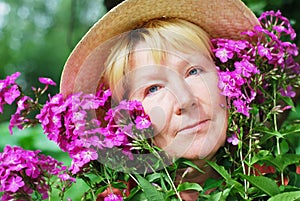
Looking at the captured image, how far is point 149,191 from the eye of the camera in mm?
1228

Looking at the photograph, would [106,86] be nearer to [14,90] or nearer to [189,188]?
[14,90]

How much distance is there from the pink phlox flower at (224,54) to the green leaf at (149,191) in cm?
35

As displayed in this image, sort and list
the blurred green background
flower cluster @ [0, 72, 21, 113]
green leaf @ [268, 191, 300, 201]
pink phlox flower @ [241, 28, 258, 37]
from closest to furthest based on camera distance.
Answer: green leaf @ [268, 191, 300, 201] → flower cluster @ [0, 72, 21, 113] → pink phlox flower @ [241, 28, 258, 37] → the blurred green background

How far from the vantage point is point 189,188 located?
50.0 inches

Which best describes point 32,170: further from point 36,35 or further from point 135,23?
point 36,35

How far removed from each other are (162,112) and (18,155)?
33 centimetres

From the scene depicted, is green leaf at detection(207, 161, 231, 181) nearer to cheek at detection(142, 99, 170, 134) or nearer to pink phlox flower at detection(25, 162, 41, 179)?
cheek at detection(142, 99, 170, 134)

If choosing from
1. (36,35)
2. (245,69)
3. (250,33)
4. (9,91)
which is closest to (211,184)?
(245,69)

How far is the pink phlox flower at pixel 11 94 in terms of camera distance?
4.30 ft

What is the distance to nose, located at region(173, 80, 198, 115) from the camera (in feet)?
4.33

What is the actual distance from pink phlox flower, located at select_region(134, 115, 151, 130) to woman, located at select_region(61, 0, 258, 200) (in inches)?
1.5

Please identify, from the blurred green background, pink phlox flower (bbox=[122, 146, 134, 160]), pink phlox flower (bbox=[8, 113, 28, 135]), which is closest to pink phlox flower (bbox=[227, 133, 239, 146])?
pink phlox flower (bbox=[122, 146, 134, 160])

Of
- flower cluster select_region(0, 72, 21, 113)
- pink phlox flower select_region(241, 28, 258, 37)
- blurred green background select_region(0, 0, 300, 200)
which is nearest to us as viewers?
flower cluster select_region(0, 72, 21, 113)

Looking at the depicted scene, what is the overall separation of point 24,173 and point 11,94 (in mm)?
176
